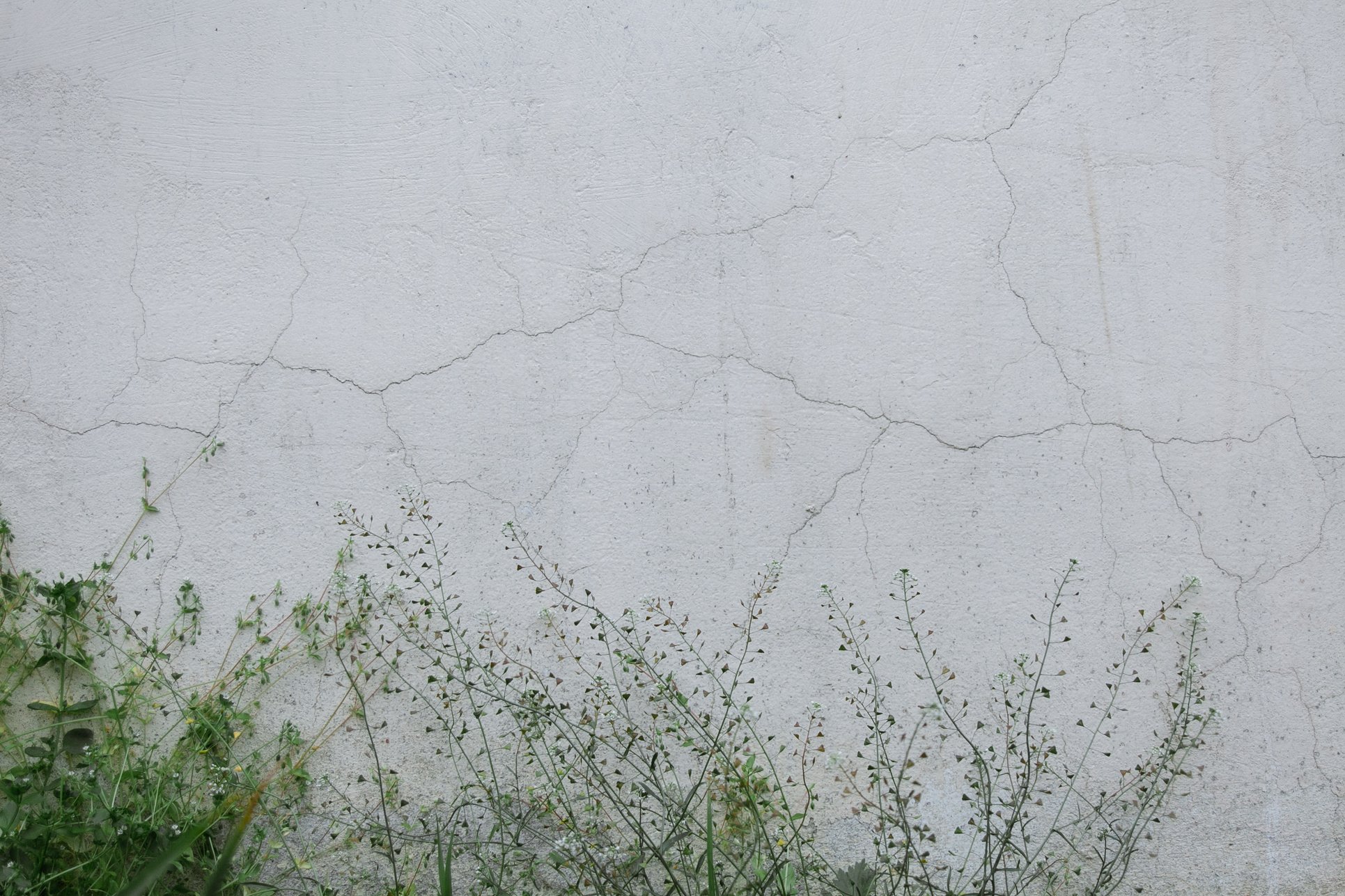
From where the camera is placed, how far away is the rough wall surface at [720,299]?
2418 millimetres

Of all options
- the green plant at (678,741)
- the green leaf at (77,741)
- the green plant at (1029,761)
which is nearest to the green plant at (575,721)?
the green plant at (678,741)

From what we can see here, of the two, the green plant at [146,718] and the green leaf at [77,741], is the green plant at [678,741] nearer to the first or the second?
the green plant at [146,718]

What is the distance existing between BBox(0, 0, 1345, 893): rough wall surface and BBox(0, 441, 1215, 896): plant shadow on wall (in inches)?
3.8

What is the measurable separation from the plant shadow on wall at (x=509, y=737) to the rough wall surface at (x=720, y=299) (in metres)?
0.10

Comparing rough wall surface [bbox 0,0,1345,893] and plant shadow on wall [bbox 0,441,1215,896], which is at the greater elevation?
rough wall surface [bbox 0,0,1345,893]

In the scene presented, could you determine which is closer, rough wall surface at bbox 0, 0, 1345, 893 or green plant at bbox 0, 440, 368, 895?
green plant at bbox 0, 440, 368, 895

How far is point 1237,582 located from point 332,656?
227 centimetres

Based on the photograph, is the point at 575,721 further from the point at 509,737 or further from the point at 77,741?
the point at 77,741

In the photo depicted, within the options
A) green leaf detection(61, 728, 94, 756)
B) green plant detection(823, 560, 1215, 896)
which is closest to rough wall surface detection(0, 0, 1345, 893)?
green plant detection(823, 560, 1215, 896)

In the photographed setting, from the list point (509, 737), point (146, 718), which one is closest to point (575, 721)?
point (509, 737)

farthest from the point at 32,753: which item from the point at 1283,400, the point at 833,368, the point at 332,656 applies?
the point at 1283,400

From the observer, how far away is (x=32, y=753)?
2316 mm

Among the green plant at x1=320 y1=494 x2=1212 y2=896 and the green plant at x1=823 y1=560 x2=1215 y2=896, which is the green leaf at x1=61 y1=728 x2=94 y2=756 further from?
the green plant at x1=823 y1=560 x2=1215 y2=896

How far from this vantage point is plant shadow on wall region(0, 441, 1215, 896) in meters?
2.30
